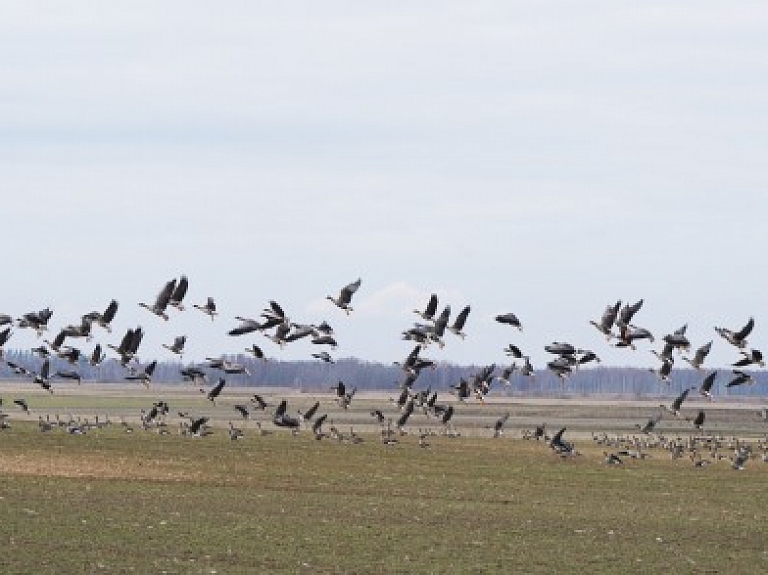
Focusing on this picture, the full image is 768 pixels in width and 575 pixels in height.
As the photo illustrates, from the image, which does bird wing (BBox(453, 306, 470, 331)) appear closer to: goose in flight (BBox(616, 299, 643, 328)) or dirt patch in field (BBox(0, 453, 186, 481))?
goose in flight (BBox(616, 299, 643, 328))

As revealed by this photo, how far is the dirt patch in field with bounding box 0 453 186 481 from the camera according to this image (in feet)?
168

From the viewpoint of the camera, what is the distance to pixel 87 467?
54375 millimetres

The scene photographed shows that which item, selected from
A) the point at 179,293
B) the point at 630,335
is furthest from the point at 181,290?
the point at 630,335

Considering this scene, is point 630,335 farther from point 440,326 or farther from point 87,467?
point 87,467

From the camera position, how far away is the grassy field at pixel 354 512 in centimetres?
3067

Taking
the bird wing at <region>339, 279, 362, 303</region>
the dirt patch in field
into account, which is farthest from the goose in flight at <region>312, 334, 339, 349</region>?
the dirt patch in field

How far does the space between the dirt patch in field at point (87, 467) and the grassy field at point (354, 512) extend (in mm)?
91

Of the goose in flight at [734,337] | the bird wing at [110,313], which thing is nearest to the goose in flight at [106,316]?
the bird wing at [110,313]

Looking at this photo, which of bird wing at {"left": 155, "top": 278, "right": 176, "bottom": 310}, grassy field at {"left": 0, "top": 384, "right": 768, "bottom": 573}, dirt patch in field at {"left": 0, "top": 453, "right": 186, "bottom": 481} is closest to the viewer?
grassy field at {"left": 0, "top": 384, "right": 768, "bottom": 573}

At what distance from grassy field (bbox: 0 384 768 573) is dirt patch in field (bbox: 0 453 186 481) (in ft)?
0.30

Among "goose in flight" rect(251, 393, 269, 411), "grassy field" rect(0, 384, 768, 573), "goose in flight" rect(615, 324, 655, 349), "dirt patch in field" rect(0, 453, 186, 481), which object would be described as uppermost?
"goose in flight" rect(615, 324, 655, 349)

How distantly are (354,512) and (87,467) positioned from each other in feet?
55.8

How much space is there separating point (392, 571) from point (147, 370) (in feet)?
58.0

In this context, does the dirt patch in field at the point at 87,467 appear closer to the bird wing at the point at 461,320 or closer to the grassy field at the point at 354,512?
the grassy field at the point at 354,512
